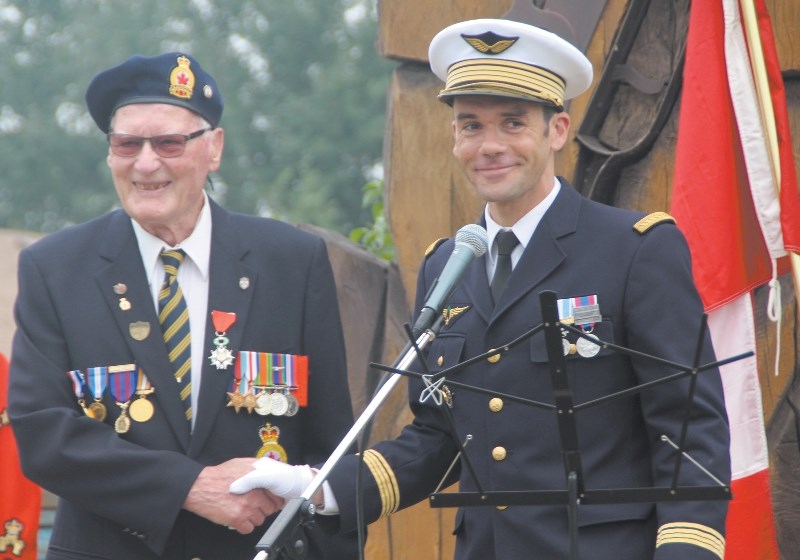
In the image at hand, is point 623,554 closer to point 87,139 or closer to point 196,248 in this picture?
point 196,248

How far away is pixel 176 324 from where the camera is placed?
340cm

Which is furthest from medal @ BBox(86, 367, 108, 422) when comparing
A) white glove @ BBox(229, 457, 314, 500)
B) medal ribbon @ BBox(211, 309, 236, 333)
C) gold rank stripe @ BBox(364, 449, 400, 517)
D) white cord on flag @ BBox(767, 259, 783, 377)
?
white cord on flag @ BBox(767, 259, 783, 377)

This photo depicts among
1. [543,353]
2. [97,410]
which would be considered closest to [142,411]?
[97,410]

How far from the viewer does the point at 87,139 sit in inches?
875

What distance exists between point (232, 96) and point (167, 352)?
1891cm

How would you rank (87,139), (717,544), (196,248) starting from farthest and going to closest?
(87,139) < (196,248) < (717,544)

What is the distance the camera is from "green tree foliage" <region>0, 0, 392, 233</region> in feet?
67.3

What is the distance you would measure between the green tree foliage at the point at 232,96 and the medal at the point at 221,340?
15.6 meters

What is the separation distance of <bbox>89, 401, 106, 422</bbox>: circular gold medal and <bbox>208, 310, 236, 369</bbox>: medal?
0.95ft

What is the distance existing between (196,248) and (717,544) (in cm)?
154

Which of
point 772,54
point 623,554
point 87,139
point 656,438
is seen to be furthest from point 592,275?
point 87,139

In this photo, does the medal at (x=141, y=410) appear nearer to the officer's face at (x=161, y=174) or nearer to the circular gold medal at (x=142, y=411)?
the circular gold medal at (x=142, y=411)

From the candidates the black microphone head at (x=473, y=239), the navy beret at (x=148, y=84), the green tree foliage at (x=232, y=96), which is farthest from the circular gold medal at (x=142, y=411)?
the green tree foliage at (x=232, y=96)

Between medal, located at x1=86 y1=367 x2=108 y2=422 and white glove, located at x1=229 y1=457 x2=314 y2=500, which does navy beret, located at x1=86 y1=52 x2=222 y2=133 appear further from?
white glove, located at x1=229 y1=457 x2=314 y2=500
